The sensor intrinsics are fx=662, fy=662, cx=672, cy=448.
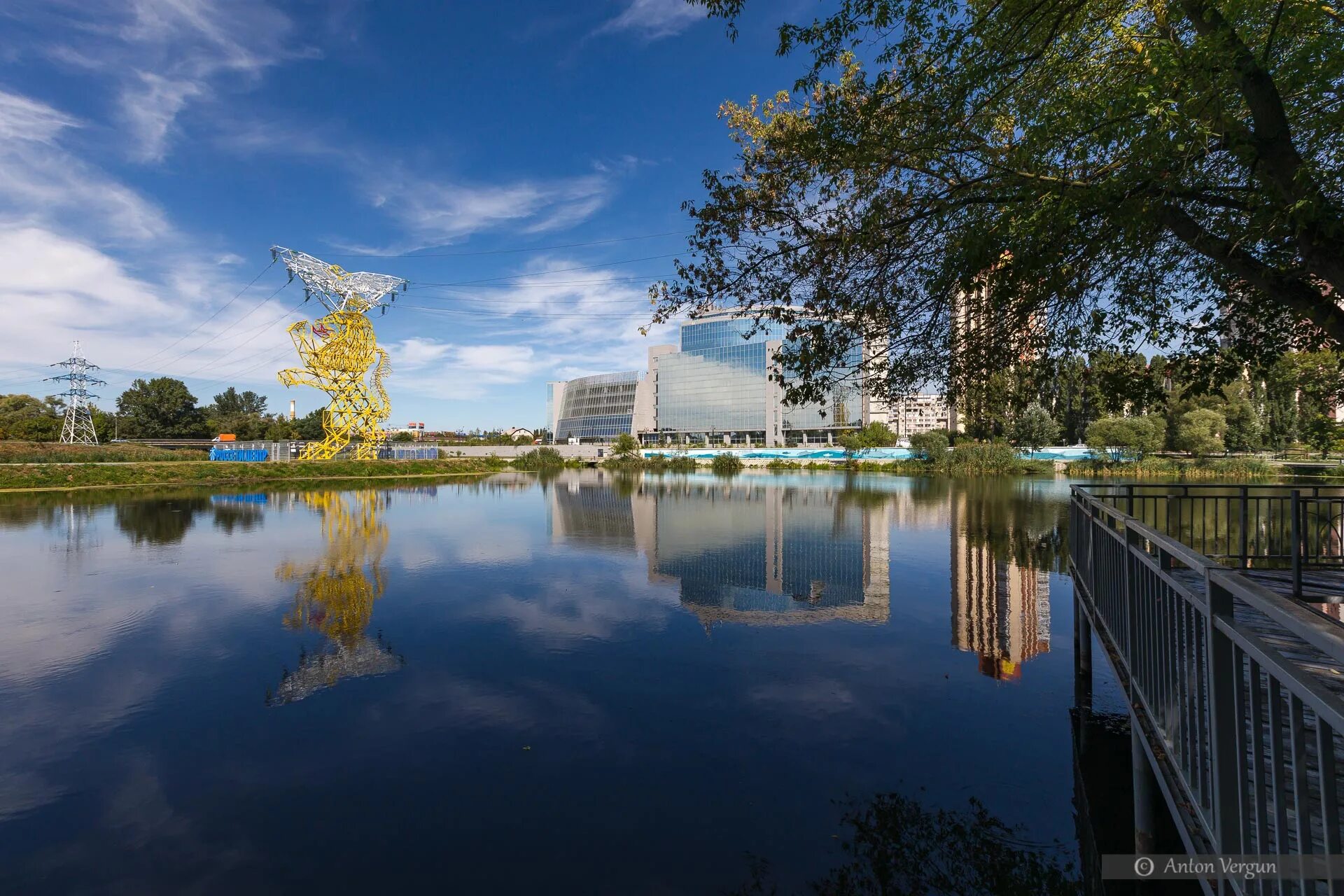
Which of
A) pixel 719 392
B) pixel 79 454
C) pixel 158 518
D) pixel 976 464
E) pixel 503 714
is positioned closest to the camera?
pixel 503 714

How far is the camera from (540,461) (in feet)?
251

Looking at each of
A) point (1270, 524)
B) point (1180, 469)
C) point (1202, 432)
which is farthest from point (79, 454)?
point (1202, 432)

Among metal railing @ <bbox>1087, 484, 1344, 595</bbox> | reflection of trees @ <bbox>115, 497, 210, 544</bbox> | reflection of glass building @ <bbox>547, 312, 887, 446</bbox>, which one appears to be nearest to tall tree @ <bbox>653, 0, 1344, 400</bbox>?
metal railing @ <bbox>1087, 484, 1344, 595</bbox>

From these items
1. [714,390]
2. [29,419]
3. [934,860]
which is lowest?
[934,860]

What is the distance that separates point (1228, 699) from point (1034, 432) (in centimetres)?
7122

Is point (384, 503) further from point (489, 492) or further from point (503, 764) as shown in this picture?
point (503, 764)

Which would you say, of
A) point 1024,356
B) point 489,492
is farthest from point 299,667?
point 489,492

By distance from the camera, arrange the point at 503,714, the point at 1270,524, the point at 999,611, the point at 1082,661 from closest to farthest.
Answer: the point at 503,714 → the point at 1270,524 → the point at 1082,661 → the point at 999,611

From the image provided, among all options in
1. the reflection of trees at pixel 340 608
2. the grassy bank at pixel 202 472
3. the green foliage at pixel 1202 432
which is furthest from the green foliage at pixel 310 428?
the green foliage at pixel 1202 432

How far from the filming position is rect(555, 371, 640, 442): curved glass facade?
133 metres

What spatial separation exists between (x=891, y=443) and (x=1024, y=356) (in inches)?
3397

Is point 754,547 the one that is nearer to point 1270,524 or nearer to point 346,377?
point 1270,524

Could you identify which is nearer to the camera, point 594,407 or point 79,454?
point 79,454

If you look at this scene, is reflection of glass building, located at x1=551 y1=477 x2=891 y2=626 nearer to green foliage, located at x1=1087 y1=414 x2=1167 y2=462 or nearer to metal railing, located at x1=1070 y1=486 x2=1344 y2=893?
metal railing, located at x1=1070 y1=486 x2=1344 y2=893
